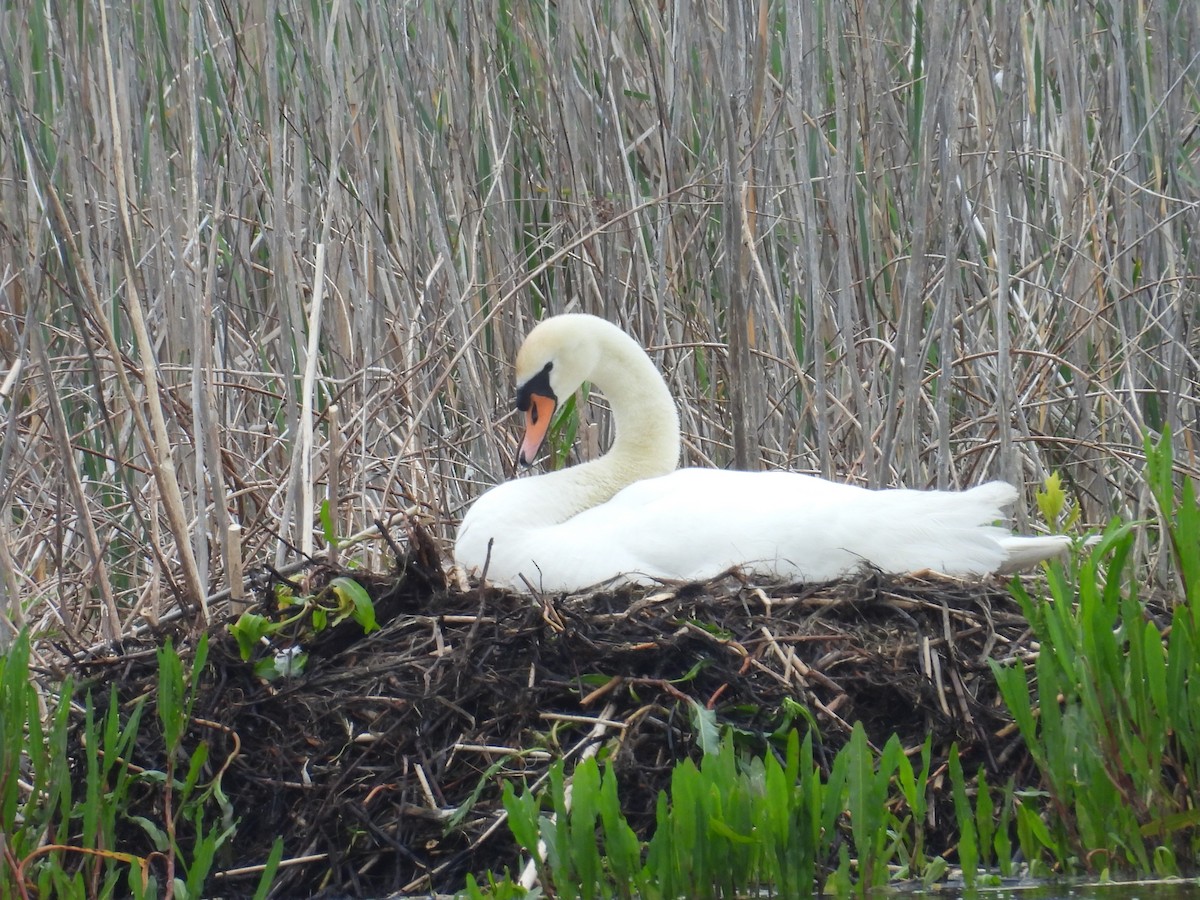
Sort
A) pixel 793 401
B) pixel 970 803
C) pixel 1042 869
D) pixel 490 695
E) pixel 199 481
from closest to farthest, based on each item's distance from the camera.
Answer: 1. pixel 1042 869
2. pixel 970 803
3. pixel 490 695
4. pixel 199 481
5. pixel 793 401

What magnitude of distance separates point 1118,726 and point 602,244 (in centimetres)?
238

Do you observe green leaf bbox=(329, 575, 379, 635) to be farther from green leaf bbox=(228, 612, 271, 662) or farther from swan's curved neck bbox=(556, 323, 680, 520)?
swan's curved neck bbox=(556, 323, 680, 520)

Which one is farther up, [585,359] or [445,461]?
[585,359]

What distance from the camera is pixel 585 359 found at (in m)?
3.90

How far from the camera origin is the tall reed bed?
381cm

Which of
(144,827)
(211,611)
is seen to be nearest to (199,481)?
(211,611)

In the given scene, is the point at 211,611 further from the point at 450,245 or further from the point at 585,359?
the point at 450,245

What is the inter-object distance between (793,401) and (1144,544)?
122cm

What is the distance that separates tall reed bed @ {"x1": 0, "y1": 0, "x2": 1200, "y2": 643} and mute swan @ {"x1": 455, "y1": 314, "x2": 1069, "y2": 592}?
1.04 feet

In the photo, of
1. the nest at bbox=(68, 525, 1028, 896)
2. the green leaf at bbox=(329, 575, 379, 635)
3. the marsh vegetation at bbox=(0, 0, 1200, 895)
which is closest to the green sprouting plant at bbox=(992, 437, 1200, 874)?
the nest at bbox=(68, 525, 1028, 896)

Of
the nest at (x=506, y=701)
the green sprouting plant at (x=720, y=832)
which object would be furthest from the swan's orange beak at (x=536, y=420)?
the green sprouting plant at (x=720, y=832)

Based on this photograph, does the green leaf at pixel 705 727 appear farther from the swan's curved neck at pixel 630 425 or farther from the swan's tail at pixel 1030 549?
the swan's curved neck at pixel 630 425

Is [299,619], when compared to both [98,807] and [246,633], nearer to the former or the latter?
[246,633]

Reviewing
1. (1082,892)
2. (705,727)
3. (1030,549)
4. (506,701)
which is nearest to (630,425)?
(1030,549)
